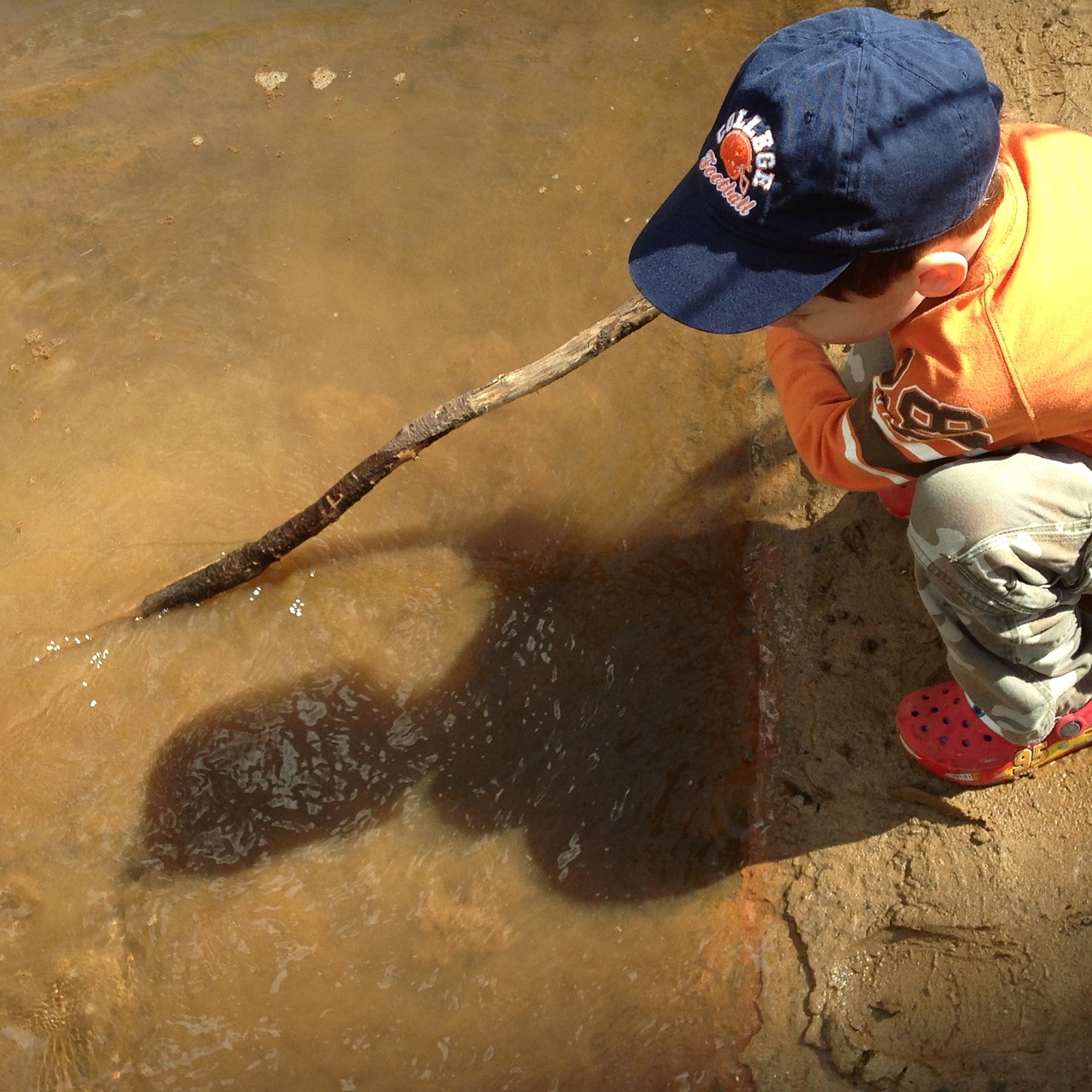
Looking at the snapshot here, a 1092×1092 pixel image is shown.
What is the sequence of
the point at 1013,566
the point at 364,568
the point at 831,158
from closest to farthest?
the point at 831,158
the point at 1013,566
the point at 364,568

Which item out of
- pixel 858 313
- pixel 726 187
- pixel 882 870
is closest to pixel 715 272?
pixel 726 187

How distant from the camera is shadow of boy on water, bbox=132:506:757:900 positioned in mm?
1916

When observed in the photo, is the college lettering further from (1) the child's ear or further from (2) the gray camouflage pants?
(2) the gray camouflage pants

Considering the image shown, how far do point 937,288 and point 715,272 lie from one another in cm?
28

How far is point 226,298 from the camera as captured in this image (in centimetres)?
252

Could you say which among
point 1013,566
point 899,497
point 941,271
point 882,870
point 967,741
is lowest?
point 882,870

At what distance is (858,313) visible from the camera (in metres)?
1.37

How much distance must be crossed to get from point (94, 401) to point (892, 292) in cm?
183

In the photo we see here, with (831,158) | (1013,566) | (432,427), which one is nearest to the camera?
(831,158)

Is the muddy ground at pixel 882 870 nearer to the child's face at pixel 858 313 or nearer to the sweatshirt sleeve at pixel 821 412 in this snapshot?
the sweatshirt sleeve at pixel 821 412

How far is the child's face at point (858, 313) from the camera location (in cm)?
133

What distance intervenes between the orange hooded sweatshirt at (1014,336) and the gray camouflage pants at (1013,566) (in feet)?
0.15

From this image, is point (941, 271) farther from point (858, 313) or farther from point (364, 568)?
point (364, 568)

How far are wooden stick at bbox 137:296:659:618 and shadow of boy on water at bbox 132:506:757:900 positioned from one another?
0.28 meters
